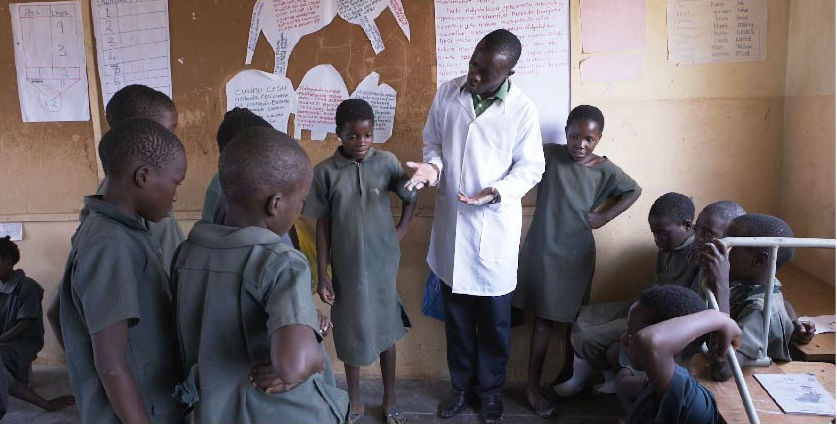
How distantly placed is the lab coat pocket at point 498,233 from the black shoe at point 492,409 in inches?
28.5

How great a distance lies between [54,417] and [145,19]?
2.11 metres

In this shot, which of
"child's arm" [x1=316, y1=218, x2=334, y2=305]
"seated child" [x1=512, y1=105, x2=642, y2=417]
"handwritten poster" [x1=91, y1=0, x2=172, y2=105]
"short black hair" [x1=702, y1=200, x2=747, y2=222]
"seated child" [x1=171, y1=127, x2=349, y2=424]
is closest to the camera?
"seated child" [x1=171, y1=127, x2=349, y2=424]

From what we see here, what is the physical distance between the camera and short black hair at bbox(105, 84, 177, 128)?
6.83ft

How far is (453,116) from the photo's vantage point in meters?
2.70

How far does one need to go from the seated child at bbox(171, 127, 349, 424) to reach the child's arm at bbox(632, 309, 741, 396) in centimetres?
86

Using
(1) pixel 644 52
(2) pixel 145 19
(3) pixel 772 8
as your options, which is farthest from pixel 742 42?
(2) pixel 145 19

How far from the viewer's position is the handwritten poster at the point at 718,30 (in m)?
2.90

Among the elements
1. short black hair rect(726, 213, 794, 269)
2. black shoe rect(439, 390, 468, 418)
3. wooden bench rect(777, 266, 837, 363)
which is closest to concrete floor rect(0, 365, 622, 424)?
black shoe rect(439, 390, 468, 418)

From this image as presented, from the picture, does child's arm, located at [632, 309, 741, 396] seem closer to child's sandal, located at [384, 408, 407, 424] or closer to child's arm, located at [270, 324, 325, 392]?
child's arm, located at [270, 324, 325, 392]

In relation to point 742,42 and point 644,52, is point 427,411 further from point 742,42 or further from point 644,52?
point 742,42

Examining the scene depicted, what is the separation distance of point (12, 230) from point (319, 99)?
1.97m

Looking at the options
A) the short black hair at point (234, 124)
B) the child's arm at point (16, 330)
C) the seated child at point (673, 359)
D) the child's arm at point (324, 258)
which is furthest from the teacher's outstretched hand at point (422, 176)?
the child's arm at point (16, 330)

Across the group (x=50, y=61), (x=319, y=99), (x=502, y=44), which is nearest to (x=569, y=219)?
(x=502, y=44)

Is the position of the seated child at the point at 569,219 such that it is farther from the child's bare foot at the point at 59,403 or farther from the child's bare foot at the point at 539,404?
the child's bare foot at the point at 59,403
